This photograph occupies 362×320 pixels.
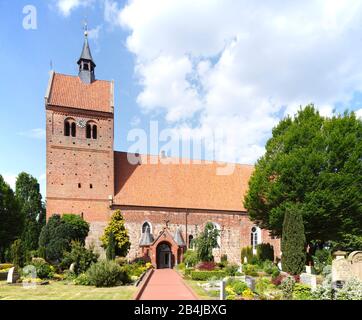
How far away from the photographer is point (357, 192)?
83.6ft

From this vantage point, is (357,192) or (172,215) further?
(172,215)

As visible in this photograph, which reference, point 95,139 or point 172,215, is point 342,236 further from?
point 95,139

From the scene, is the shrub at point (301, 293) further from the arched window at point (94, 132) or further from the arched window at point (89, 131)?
the arched window at point (89, 131)

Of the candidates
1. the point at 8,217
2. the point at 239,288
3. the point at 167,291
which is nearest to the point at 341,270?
the point at 239,288

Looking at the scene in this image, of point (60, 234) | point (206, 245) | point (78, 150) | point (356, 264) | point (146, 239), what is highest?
point (78, 150)

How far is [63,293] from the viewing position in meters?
17.2

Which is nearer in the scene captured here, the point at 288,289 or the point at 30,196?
the point at 288,289

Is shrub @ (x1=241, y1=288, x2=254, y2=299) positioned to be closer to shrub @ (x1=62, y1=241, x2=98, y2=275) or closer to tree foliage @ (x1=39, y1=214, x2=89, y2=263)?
shrub @ (x1=62, y1=241, x2=98, y2=275)

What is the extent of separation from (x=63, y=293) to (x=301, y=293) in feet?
37.3

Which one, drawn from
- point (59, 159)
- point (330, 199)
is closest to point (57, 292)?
point (59, 159)

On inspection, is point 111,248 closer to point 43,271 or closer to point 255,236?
point 43,271

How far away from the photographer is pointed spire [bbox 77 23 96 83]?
36.4 metres
